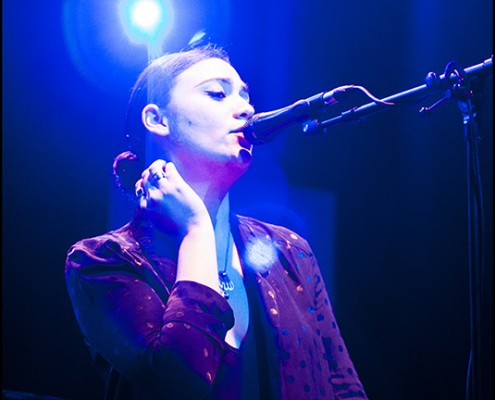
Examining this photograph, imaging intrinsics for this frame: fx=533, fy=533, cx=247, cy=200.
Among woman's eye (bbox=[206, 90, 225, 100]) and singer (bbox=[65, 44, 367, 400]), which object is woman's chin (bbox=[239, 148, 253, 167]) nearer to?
singer (bbox=[65, 44, 367, 400])

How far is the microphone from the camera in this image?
1218 millimetres

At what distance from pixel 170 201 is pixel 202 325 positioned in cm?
39

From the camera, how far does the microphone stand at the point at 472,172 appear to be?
3.54 ft

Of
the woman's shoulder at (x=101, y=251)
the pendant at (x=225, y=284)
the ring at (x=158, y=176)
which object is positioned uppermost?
the ring at (x=158, y=176)

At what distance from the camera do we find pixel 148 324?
53.7 inches

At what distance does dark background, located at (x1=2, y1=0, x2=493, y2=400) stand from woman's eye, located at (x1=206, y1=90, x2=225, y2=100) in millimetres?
475

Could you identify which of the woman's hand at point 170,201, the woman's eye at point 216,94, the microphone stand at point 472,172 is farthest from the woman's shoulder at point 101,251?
the microphone stand at point 472,172

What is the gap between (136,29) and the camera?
2336 mm

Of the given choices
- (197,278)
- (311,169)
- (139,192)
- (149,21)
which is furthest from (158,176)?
(149,21)

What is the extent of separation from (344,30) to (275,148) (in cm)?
55

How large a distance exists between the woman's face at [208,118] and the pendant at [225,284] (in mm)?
329

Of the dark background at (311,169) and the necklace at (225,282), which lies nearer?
the necklace at (225,282)

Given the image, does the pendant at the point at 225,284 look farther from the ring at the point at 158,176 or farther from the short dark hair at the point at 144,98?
the short dark hair at the point at 144,98

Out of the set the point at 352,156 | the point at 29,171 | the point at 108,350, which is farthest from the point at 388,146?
the point at 29,171
